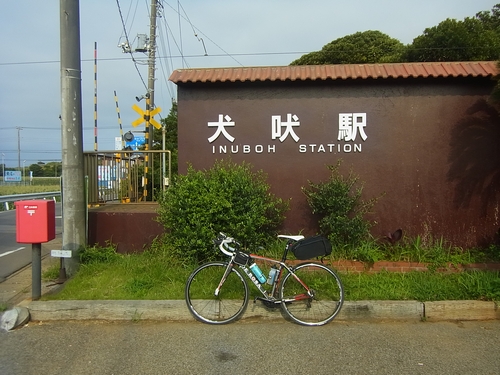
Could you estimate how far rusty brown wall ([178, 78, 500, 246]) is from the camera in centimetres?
725

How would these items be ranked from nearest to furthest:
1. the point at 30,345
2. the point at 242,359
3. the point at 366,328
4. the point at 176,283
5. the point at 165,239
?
the point at 242,359
the point at 30,345
the point at 366,328
the point at 176,283
the point at 165,239

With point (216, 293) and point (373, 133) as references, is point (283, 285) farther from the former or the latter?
point (373, 133)

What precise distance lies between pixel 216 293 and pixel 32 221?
91.5 inches

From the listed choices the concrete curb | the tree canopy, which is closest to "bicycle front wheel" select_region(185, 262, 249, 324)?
the concrete curb

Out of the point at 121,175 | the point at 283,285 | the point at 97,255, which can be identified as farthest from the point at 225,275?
the point at 121,175

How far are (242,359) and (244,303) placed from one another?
0.98 meters

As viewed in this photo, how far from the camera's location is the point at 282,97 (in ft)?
24.6

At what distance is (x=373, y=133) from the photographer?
24.3 feet

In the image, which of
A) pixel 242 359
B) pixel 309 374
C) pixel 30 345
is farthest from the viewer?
pixel 30 345

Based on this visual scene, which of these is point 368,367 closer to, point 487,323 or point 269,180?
point 487,323

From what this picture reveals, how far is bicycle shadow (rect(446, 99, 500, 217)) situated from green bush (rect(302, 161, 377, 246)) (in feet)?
4.94

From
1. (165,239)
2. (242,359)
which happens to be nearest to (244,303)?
(242,359)

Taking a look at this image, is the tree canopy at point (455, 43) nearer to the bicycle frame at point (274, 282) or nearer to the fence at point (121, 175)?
the bicycle frame at point (274, 282)

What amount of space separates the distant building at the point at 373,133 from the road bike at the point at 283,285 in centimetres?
219
